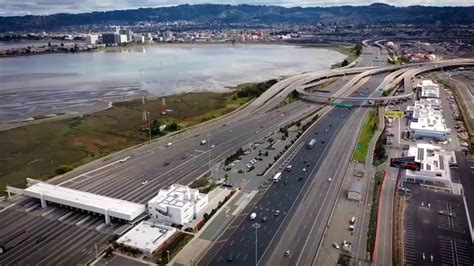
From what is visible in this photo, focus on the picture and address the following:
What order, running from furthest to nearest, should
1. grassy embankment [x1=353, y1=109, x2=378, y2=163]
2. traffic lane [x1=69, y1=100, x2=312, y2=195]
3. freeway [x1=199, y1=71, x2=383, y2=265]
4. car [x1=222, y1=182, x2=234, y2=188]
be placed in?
1. grassy embankment [x1=353, y1=109, x2=378, y2=163]
2. traffic lane [x1=69, y1=100, x2=312, y2=195]
3. car [x1=222, y1=182, x2=234, y2=188]
4. freeway [x1=199, y1=71, x2=383, y2=265]

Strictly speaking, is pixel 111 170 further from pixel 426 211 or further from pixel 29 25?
pixel 29 25

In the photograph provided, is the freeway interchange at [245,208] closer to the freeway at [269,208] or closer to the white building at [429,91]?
the freeway at [269,208]

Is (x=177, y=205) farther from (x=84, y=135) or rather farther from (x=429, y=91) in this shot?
(x=429, y=91)

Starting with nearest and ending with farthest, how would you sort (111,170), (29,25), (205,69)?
(111,170), (205,69), (29,25)

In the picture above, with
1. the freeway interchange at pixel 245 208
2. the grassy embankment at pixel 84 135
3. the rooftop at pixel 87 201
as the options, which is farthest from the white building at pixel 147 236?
the grassy embankment at pixel 84 135

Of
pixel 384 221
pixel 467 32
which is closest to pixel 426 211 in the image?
pixel 384 221

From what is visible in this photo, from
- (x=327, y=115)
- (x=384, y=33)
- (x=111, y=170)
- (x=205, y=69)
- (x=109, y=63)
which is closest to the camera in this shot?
(x=111, y=170)

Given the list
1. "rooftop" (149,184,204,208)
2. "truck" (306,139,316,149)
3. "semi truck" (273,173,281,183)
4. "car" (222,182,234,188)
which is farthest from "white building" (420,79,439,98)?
"rooftop" (149,184,204,208)

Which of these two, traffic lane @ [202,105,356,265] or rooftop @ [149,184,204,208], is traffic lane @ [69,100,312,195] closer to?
rooftop @ [149,184,204,208]
